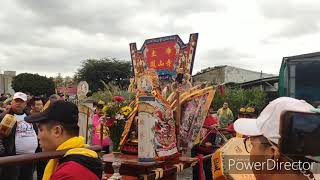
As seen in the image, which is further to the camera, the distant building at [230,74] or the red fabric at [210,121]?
the distant building at [230,74]

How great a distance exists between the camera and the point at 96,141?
22.2 feet

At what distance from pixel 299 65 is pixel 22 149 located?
5629mm

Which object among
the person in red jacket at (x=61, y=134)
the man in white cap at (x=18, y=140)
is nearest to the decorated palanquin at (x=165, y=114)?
the man in white cap at (x=18, y=140)

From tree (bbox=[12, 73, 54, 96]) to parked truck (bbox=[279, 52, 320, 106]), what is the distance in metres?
29.2

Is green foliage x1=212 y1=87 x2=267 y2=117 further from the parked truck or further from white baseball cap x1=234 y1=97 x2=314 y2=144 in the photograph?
white baseball cap x1=234 y1=97 x2=314 y2=144

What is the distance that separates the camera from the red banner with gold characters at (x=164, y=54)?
6.92 m

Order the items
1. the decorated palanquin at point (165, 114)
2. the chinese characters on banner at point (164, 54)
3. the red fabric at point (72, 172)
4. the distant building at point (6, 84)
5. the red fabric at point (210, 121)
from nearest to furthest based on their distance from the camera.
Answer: the red fabric at point (72, 172), the decorated palanquin at point (165, 114), the red fabric at point (210, 121), the chinese characters on banner at point (164, 54), the distant building at point (6, 84)

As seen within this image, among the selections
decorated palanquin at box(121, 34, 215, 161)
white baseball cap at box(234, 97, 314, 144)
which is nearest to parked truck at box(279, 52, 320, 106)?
decorated palanquin at box(121, 34, 215, 161)

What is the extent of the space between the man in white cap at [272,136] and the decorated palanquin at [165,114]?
220 cm

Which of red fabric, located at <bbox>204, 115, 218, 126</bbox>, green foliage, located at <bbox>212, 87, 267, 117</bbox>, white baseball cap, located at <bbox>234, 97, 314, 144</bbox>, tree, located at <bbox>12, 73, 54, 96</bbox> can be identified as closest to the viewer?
white baseball cap, located at <bbox>234, 97, 314, 144</bbox>

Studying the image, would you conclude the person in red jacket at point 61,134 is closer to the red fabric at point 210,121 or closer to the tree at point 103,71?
the red fabric at point 210,121

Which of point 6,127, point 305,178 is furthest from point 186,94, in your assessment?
point 305,178

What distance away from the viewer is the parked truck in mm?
8062

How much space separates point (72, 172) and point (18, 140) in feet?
12.4
